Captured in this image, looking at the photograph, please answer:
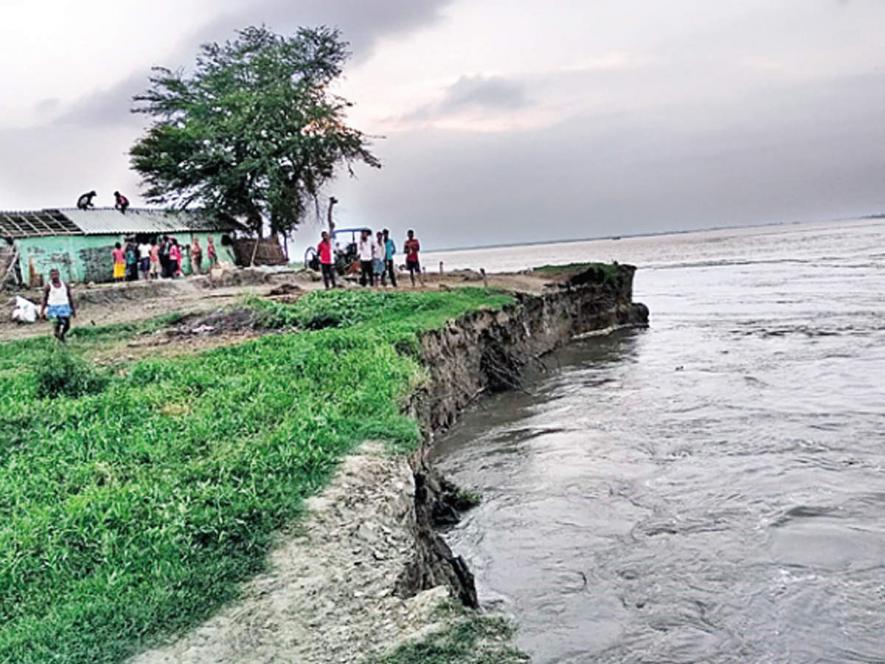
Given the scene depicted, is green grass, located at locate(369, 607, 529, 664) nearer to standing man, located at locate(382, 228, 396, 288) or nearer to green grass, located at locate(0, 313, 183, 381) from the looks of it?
green grass, located at locate(0, 313, 183, 381)

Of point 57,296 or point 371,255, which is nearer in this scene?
point 57,296

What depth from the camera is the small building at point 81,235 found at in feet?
85.4

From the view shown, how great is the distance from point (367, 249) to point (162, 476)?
18005mm

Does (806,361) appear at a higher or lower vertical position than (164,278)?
lower

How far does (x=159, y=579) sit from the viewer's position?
5016 millimetres

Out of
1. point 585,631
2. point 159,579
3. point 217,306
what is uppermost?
point 217,306

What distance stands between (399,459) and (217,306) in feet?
45.9

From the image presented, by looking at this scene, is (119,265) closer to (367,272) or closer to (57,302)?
(367,272)

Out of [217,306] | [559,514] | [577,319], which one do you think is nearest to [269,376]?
[559,514]

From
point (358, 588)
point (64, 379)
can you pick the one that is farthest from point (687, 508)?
point (64, 379)

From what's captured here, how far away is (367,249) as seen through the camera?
2430 centimetres

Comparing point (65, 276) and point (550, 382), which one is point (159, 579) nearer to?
point (550, 382)

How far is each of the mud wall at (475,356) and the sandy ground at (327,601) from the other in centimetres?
29

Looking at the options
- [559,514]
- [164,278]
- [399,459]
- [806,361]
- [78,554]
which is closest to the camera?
[78,554]
